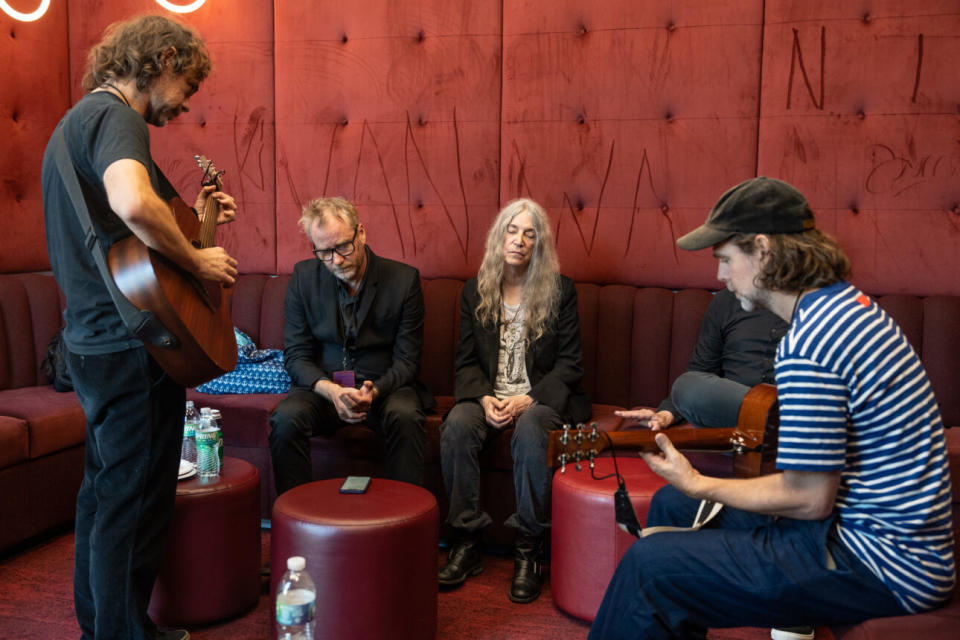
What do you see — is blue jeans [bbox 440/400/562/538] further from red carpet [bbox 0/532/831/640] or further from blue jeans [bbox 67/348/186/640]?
blue jeans [bbox 67/348/186/640]

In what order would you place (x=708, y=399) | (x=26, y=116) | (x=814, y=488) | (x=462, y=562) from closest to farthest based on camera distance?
(x=814, y=488) → (x=708, y=399) → (x=462, y=562) → (x=26, y=116)

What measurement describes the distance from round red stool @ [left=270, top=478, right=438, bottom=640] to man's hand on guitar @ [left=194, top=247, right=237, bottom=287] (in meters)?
0.63

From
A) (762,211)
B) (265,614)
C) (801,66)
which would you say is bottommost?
(265,614)

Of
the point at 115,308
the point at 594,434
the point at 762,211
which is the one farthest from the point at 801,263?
the point at 115,308

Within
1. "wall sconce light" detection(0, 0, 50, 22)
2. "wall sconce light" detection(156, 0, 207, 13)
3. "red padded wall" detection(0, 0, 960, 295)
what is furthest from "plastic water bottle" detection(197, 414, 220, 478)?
"wall sconce light" detection(0, 0, 50, 22)

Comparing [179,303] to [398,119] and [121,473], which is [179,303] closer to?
[121,473]

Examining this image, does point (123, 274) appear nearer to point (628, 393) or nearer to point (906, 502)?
point (906, 502)

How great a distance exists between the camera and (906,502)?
146 cm

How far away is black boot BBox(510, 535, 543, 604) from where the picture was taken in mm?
2727

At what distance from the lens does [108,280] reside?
195cm

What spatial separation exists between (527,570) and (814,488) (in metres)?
1.49

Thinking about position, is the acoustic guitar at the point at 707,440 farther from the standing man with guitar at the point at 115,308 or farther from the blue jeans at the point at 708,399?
the standing man with guitar at the point at 115,308

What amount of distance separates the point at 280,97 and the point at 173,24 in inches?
78.2

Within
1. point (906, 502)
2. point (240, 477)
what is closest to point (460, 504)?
point (240, 477)
